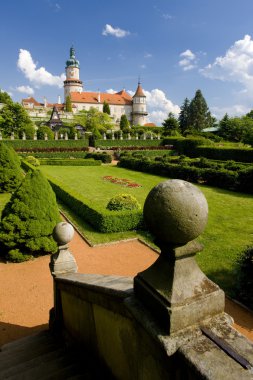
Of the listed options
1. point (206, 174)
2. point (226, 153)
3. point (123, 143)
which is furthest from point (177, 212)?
point (123, 143)

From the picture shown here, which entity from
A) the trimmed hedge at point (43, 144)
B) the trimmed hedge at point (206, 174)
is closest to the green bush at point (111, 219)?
the trimmed hedge at point (206, 174)

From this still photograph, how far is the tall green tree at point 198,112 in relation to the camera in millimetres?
77875

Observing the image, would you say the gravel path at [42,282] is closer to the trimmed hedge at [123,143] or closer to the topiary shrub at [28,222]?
the topiary shrub at [28,222]

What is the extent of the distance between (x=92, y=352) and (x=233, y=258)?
20.0 feet

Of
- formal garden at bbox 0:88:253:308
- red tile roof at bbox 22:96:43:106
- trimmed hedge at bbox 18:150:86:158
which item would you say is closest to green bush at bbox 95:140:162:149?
trimmed hedge at bbox 18:150:86:158

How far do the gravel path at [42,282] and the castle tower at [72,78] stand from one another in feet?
352

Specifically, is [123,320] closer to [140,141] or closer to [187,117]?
[140,141]

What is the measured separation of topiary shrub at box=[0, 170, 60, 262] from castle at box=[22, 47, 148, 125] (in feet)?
294

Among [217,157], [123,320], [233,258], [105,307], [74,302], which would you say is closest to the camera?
[123,320]

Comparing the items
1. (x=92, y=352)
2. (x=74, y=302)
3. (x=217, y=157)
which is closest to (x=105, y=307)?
(x=92, y=352)

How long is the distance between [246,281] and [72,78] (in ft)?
374

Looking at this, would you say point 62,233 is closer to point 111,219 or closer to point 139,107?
point 111,219

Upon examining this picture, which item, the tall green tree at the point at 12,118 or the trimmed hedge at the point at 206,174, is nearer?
the trimmed hedge at the point at 206,174

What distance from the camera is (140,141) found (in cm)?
5247
